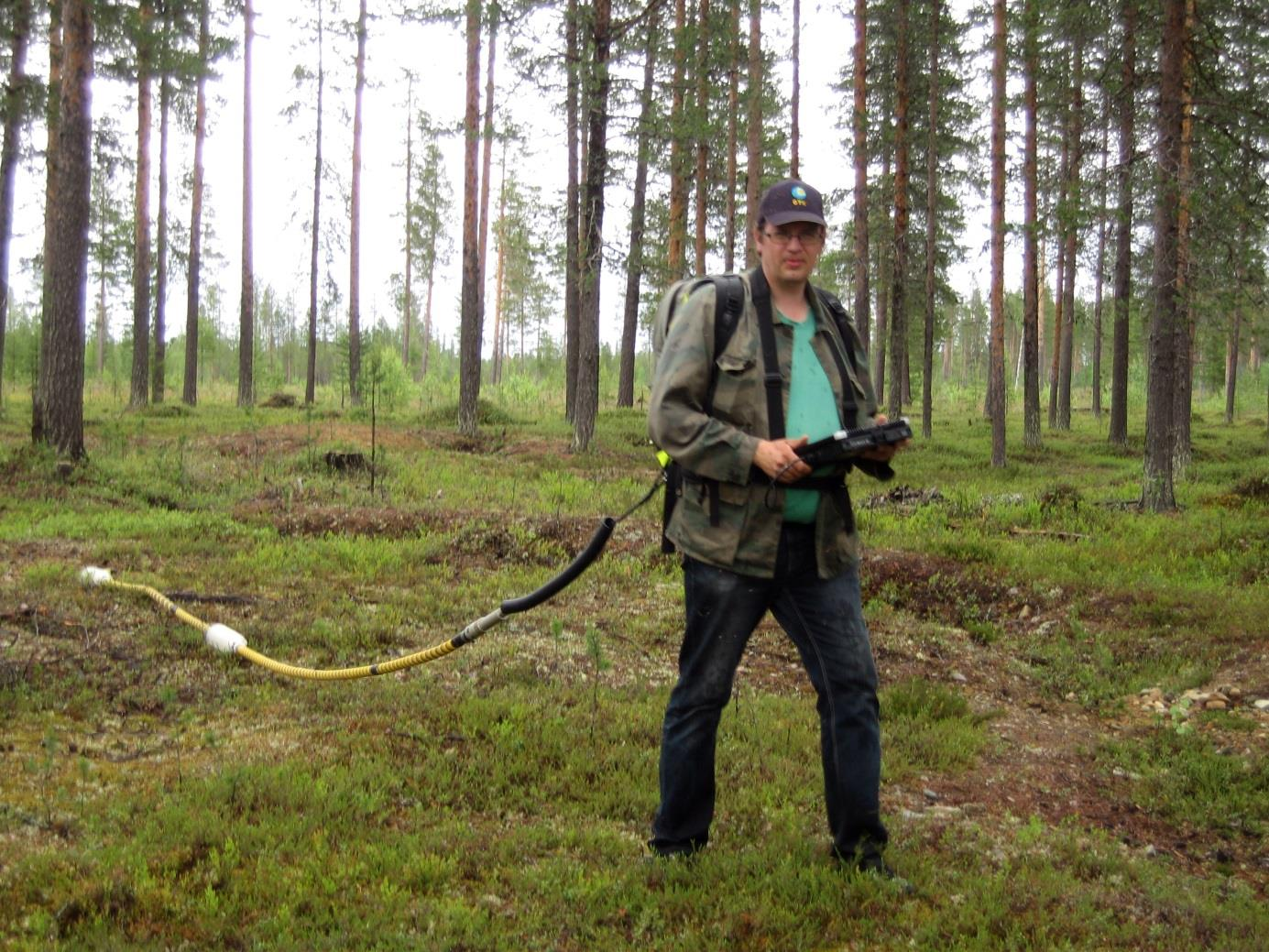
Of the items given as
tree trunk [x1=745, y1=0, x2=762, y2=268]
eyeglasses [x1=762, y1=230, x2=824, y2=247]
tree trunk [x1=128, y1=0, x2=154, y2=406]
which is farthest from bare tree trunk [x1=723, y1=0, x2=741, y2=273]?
eyeglasses [x1=762, y1=230, x2=824, y2=247]

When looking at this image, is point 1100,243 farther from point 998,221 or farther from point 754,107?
point 754,107

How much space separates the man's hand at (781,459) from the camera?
3.10 meters

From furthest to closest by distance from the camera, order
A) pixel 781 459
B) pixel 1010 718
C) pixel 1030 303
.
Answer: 1. pixel 1030 303
2. pixel 1010 718
3. pixel 781 459

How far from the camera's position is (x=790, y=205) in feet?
10.9

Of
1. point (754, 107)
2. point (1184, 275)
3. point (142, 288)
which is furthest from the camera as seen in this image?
point (142, 288)

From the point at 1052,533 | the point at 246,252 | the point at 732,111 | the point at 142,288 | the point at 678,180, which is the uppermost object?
the point at 732,111

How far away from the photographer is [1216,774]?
16.4ft

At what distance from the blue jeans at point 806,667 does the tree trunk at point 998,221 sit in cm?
1602

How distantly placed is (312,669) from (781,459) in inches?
146

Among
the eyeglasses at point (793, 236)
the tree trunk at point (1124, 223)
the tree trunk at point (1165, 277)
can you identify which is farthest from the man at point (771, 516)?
the tree trunk at point (1124, 223)

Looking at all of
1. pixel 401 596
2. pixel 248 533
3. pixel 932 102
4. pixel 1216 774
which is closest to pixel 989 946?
pixel 1216 774

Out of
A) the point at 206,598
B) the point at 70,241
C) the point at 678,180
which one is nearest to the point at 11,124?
the point at 70,241

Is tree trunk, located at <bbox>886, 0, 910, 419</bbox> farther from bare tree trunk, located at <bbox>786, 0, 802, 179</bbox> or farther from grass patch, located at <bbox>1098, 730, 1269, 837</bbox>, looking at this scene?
grass patch, located at <bbox>1098, 730, 1269, 837</bbox>

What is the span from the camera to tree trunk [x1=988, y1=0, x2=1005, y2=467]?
17812 mm
